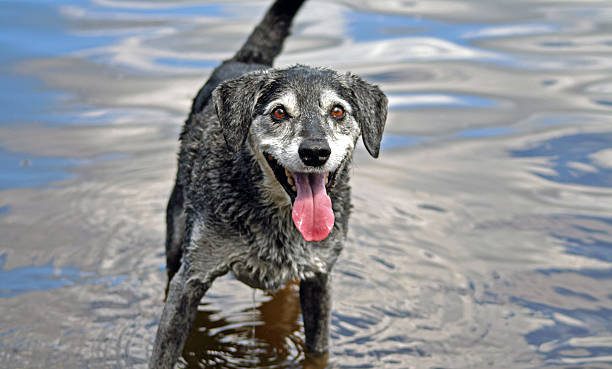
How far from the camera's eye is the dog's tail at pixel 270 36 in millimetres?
6852

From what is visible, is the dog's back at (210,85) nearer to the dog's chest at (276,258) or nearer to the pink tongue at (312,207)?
the dog's chest at (276,258)

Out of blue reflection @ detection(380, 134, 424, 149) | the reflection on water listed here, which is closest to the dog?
the reflection on water

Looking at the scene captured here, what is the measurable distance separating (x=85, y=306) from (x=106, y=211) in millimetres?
1638

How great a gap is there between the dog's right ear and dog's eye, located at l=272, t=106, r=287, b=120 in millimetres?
194

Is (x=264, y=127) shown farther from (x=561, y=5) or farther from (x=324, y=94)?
(x=561, y=5)

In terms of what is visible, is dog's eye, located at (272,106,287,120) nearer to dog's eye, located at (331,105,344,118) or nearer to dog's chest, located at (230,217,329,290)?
dog's eye, located at (331,105,344,118)

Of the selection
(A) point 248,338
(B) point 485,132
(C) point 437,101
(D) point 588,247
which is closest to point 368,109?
(A) point 248,338

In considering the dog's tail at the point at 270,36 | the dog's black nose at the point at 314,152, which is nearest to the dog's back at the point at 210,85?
the dog's tail at the point at 270,36

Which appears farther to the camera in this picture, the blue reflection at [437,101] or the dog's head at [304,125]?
the blue reflection at [437,101]

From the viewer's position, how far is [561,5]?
14.5 m

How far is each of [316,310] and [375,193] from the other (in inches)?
110

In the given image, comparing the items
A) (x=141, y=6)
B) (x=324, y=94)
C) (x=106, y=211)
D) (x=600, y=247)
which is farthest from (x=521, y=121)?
(x=141, y=6)

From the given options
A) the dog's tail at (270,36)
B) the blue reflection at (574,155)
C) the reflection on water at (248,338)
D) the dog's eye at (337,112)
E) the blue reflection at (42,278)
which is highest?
the dog's tail at (270,36)

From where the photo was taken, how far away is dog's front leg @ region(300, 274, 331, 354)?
18.1ft
